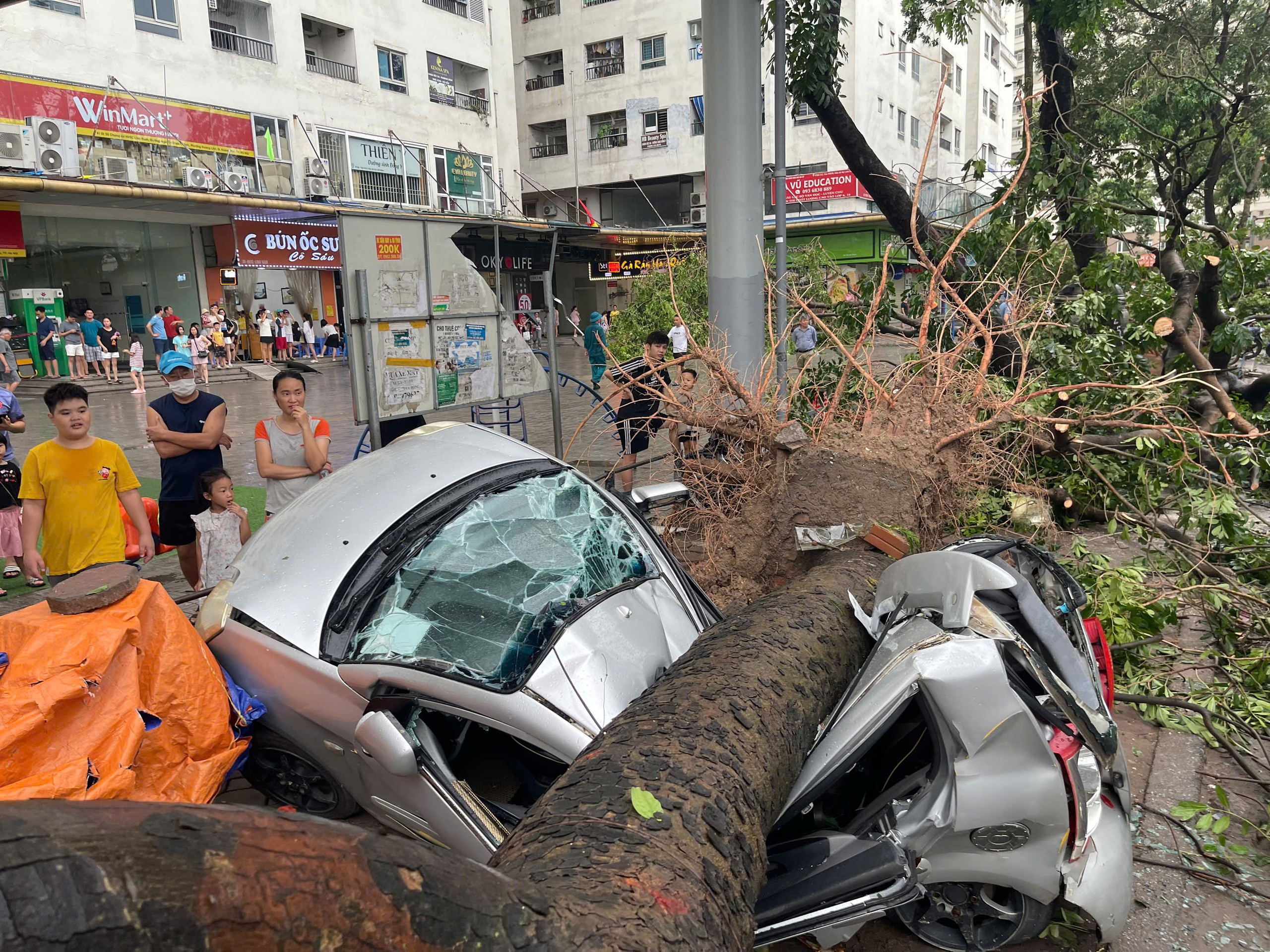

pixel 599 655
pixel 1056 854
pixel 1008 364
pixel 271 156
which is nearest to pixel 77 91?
pixel 271 156

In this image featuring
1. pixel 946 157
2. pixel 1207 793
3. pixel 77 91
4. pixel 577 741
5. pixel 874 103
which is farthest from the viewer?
pixel 946 157

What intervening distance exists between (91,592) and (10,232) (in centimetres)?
1911

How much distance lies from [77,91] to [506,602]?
68.0 ft

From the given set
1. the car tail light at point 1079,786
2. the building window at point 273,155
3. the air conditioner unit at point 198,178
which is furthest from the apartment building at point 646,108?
the car tail light at point 1079,786

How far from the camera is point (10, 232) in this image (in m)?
17.7

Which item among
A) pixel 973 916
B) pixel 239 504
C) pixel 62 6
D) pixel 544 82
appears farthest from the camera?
pixel 544 82

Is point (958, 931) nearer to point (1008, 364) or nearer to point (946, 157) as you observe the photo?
point (1008, 364)

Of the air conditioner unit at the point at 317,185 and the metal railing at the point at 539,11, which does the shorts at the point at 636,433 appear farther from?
the metal railing at the point at 539,11

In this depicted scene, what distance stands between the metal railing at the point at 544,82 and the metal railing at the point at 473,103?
28.6 ft

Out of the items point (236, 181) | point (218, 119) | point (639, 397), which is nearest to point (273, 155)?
point (218, 119)

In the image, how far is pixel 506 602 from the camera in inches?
118

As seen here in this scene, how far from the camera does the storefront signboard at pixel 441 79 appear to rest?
2688 cm

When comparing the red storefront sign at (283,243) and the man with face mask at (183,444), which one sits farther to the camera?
the red storefront sign at (283,243)

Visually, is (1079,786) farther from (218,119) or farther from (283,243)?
(218,119)
